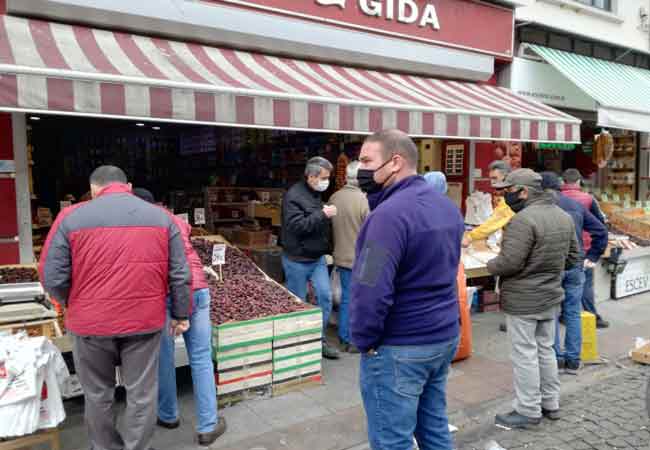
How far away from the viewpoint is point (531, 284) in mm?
3996

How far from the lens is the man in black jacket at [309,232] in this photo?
5.22 meters

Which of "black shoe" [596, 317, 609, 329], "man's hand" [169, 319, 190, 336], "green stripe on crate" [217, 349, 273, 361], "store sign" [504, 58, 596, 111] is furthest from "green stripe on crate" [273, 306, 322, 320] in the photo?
"store sign" [504, 58, 596, 111]

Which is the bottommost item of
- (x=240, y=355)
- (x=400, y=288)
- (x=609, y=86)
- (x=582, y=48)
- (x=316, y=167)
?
(x=240, y=355)

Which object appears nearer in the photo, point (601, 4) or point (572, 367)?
point (572, 367)

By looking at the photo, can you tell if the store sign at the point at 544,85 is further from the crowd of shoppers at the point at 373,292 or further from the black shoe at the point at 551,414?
the black shoe at the point at 551,414

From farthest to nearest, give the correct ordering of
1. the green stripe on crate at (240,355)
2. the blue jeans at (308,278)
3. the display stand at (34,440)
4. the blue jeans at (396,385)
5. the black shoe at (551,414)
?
the blue jeans at (308,278) < the green stripe on crate at (240,355) < the black shoe at (551,414) < the display stand at (34,440) < the blue jeans at (396,385)

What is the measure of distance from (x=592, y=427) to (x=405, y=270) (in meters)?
2.74

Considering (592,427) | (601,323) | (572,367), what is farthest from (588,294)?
(592,427)

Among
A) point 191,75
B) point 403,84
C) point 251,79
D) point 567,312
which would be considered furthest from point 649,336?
point 191,75

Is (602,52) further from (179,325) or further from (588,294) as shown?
(179,325)

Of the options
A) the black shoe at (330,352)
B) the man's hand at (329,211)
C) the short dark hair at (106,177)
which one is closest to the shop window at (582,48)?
the man's hand at (329,211)

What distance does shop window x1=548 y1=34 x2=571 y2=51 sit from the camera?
1001 cm

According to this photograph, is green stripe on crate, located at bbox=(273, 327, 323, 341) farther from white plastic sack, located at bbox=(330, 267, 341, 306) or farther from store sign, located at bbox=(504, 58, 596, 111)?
store sign, located at bbox=(504, 58, 596, 111)

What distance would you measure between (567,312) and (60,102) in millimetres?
4729
